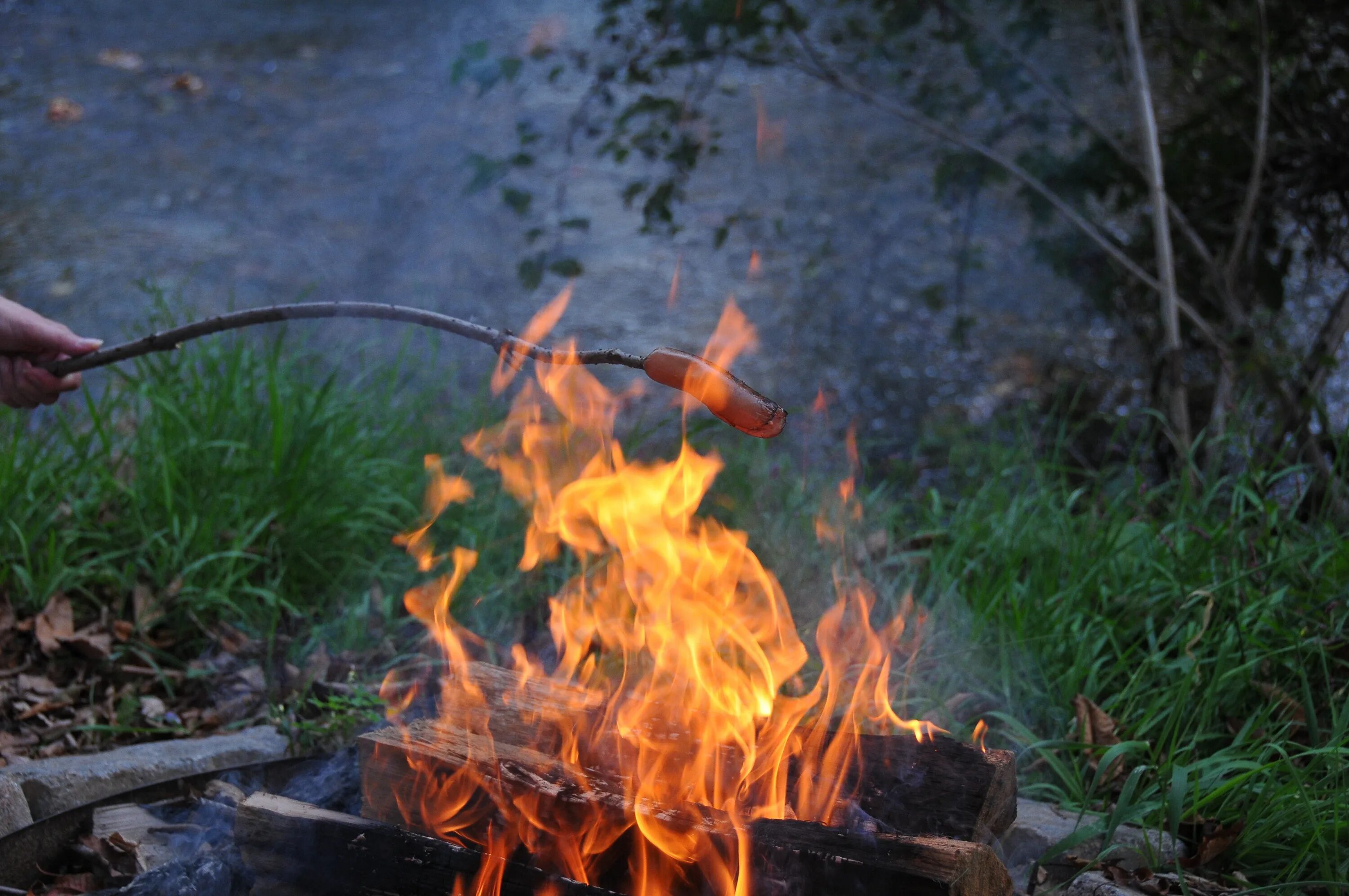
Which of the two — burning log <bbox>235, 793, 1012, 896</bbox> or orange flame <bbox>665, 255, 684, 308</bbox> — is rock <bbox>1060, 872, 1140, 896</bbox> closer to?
burning log <bbox>235, 793, 1012, 896</bbox>

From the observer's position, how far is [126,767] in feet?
7.82

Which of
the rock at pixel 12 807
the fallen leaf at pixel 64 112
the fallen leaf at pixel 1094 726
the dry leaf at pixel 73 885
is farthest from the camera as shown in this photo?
the fallen leaf at pixel 64 112

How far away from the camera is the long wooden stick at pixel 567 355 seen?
1.57 metres

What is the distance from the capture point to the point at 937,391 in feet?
17.1

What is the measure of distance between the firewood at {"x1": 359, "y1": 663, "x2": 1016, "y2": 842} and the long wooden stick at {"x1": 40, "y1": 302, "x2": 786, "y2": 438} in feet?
2.09

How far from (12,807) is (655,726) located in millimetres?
1320

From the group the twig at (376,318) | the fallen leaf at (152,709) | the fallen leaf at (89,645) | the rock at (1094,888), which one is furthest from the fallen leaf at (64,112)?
the rock at (1094,888)

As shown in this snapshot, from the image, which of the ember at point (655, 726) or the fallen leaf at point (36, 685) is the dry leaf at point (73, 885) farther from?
the fallen leaf at point (36, 685)

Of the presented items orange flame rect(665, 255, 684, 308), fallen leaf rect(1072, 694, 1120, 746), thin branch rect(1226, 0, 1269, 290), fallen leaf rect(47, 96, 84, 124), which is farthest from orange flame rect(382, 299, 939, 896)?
fallen leaf rect(47, 96, 84, 124)

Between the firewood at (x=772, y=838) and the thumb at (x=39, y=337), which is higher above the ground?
the thumb at (x=39, y=337)

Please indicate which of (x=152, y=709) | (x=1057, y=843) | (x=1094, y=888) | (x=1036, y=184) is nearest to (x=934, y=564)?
(x=1057, y=843)

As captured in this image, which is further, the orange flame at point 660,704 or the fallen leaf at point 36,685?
the fallen leaf at point 36,685

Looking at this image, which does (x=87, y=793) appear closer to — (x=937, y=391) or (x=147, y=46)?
(x=937, y=391)

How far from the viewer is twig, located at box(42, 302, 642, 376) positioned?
170 cm
